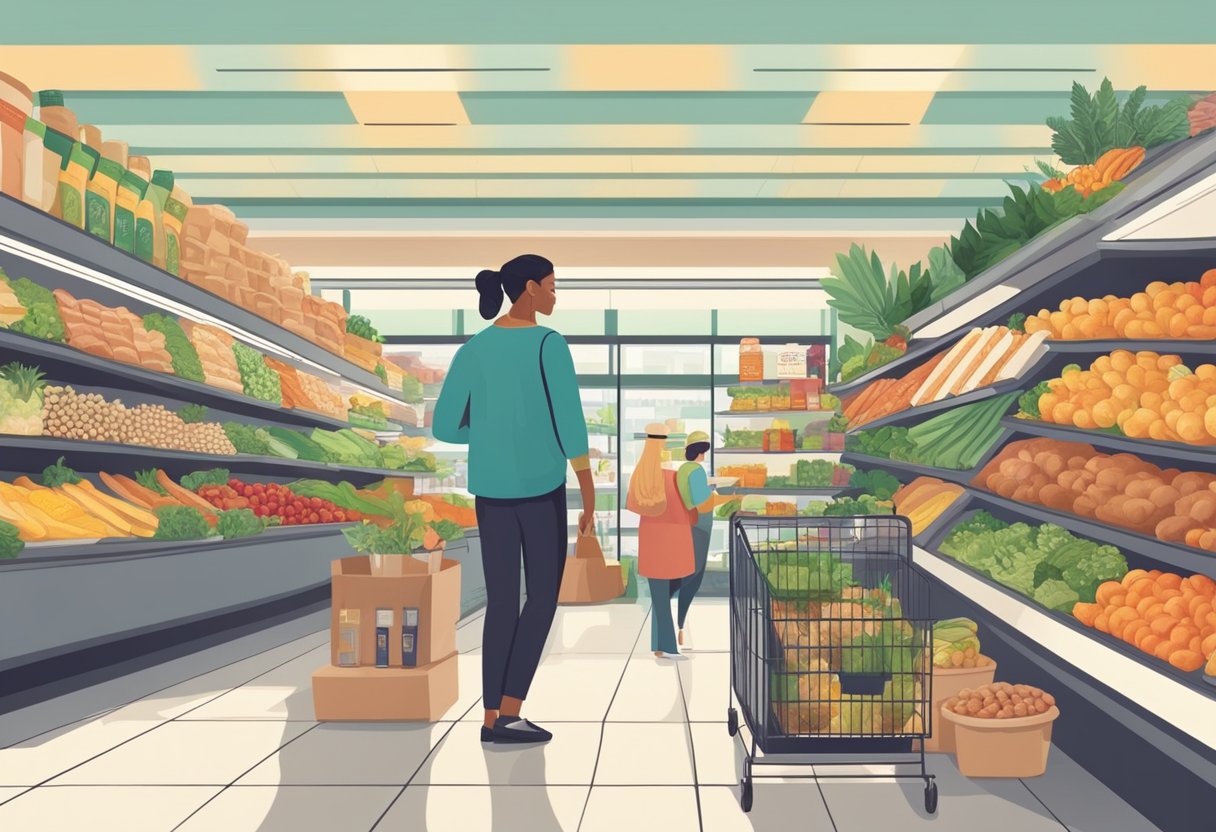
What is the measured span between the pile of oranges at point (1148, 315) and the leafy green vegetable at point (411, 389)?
7736 millimetres

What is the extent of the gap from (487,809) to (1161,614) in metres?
2.22

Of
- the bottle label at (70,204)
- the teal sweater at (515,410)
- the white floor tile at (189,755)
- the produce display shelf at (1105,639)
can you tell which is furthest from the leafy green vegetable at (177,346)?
the produce display shelf at (1105,639)

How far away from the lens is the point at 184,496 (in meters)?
5.73

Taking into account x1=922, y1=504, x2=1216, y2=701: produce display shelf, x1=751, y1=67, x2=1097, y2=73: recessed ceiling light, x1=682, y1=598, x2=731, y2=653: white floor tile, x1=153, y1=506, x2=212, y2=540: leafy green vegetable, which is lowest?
x1=682, y1=598, x2=731, y2=653: white floor tile

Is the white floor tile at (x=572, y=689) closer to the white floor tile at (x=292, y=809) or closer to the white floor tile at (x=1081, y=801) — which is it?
the white floor tile at (x=292, y=809)

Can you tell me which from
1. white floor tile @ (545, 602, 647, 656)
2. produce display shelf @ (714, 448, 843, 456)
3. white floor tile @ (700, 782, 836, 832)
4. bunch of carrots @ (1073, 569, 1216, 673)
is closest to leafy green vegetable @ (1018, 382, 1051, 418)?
bunch of carrots @ (1073, 569, 1216, 673)

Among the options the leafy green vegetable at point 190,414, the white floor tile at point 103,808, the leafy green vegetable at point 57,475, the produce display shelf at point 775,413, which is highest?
the produce display shelf at point 775,413

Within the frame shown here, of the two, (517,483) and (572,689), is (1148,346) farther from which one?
(572,689)

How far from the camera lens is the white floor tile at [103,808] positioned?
9.62 feet

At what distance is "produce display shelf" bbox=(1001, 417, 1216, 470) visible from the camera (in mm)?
2764

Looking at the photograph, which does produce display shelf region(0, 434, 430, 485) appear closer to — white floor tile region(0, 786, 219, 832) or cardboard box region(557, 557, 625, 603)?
white floor tile region(0, 786, 219, 832)

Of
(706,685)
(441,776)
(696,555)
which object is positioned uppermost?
(696,555)

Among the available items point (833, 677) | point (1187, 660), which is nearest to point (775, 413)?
point (833, 677)

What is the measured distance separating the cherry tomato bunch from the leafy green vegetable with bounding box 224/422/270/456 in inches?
10.0
